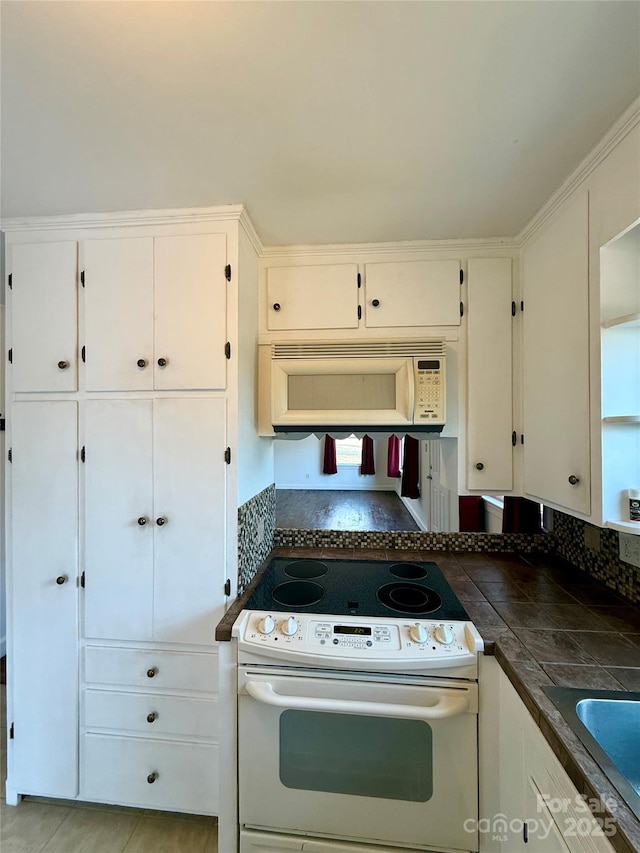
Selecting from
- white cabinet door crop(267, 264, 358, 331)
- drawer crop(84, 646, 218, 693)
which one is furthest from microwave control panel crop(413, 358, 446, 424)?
drawer crop(84, 646, 218, 693)

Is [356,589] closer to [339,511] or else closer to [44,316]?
[339,511]

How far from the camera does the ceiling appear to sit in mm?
727

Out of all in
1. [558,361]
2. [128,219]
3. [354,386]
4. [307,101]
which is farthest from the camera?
[354,386]

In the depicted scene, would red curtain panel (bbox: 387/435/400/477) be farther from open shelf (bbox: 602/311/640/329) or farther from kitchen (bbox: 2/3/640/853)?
open shelf (bbox: 602/311/640/329)

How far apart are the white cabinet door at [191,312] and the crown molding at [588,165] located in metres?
1.31

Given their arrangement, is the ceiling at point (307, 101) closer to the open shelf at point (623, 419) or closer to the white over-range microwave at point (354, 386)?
the white over-range microwave at point (354, 386)

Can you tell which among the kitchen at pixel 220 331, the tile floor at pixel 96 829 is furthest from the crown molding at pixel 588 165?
the tile floor at pixel 96 829

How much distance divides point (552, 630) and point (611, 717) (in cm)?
28

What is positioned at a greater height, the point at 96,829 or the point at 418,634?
the point at 418,634

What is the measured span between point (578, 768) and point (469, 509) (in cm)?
112

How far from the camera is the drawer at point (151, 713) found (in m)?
1.34

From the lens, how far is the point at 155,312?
1.40 metres

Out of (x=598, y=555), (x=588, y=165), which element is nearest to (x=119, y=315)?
(x=588, y=165)

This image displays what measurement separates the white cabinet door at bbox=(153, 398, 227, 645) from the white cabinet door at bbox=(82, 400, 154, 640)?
2.0 inches
